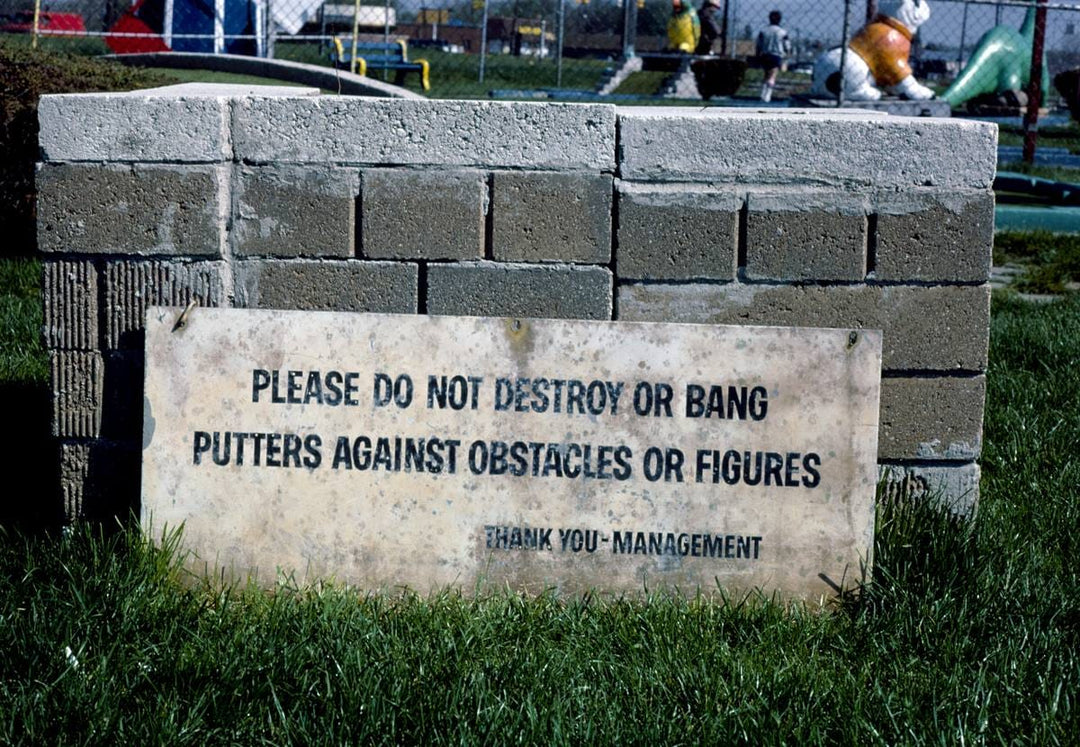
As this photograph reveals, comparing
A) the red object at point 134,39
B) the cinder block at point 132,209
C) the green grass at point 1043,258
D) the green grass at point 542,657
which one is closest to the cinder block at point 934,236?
the green grass at point 542,657

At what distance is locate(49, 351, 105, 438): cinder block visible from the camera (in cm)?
374

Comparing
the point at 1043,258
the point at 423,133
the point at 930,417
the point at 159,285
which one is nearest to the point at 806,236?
the point at 930,417

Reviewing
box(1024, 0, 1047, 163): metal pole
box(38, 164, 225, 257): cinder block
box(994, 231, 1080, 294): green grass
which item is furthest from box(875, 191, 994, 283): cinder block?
box(1024, 0, 1047, 163): metal pole

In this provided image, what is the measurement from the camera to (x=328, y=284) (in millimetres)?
3730

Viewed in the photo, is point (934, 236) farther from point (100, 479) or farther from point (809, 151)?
point (100, 479)

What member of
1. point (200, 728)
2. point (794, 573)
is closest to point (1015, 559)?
point (794, 573)

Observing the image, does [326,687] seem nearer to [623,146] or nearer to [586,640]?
[586,640]

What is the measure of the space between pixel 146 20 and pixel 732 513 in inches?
773

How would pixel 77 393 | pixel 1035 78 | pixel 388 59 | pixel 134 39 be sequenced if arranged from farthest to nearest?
pixel 388 59
pixel 134 39
pixel 1035 78
pixel 77 393

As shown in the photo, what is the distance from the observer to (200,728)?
2.75 metres

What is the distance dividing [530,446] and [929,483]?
1.18m

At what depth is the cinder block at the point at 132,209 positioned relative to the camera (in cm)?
365

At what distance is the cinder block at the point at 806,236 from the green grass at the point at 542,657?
720 mm

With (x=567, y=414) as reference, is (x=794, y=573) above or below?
below
